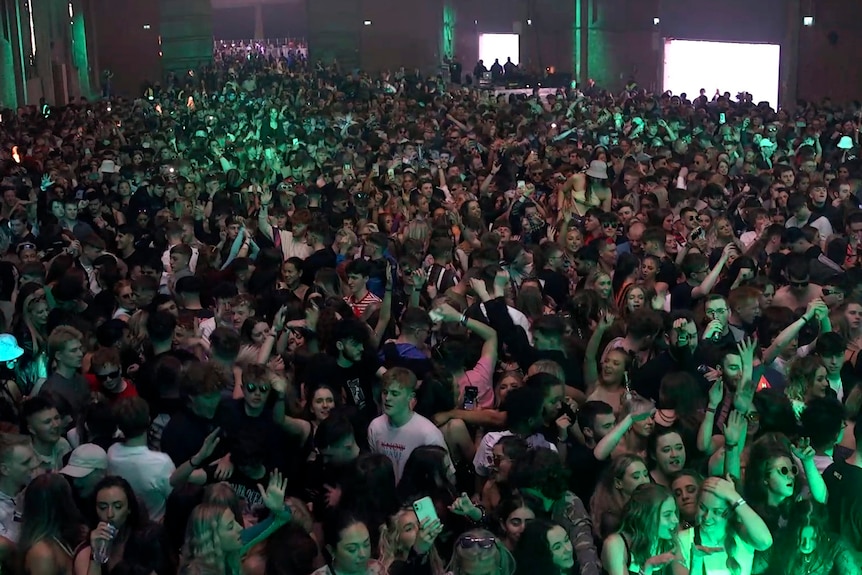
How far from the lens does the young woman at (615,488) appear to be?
184 inches

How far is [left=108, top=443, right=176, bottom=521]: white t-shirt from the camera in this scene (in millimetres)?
4980

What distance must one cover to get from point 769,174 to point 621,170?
6.75 feet

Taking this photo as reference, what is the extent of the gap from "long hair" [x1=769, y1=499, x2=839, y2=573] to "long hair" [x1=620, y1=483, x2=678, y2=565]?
495 millimetres

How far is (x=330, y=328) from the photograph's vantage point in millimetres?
6137

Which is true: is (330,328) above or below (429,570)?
above

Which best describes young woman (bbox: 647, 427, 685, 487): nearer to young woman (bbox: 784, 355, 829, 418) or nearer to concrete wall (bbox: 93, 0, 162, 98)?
young woman (bbox: 784, 355, 829, 418)

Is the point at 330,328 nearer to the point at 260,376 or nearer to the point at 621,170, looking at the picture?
the point at 260,376

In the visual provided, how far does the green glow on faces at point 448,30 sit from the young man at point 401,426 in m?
39.8

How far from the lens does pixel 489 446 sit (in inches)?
205

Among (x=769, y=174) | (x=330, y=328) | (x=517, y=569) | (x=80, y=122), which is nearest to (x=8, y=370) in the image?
(x=330, y=328)

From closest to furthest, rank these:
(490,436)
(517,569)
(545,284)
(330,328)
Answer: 1. (517,569)
2. (490,436)
3. (330,328)
4. (545,284)

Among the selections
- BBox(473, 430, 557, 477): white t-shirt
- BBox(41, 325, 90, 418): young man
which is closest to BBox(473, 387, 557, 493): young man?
BBox(473, 430, 557, 477): white t-shirt

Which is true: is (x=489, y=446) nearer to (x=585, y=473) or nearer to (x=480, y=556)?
(x=585, y=473)

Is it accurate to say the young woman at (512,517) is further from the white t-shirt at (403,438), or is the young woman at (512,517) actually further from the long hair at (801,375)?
the long hair at (801,375)
